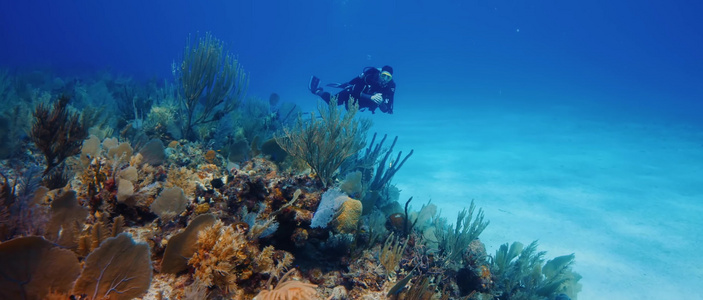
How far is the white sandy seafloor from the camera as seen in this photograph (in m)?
6.76

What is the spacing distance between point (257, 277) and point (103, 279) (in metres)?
1.18

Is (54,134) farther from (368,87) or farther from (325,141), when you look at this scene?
(368,87)

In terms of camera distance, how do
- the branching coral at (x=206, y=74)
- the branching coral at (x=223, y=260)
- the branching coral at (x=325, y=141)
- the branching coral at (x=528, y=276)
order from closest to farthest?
1. the branching coral at (x=223, y=260)
2. the branching coral at (x=325, y=141)
3. the branching coral at (x=528, y=276)
4. the branching coral at (x=206, y=74)

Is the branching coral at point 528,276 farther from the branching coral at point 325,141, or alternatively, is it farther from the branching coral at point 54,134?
the branching coral at point 54,134

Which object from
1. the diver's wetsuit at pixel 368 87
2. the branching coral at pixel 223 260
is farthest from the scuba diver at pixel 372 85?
the branching coral at pixel 223 260

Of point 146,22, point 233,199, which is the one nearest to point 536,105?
point 233,199

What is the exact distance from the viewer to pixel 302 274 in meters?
3.32

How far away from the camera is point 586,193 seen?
10453 millimetres

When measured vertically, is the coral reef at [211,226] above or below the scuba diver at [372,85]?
below

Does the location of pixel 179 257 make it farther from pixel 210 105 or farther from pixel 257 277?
pixel 210 105

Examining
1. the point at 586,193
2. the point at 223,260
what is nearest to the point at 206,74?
the point at 223,260

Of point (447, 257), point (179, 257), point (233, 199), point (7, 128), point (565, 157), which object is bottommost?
point (179, 257)

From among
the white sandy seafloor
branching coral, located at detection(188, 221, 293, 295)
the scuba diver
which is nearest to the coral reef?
branching coral, located at detection(188, 221, 293, 295)

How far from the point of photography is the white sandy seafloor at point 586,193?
266 inches
